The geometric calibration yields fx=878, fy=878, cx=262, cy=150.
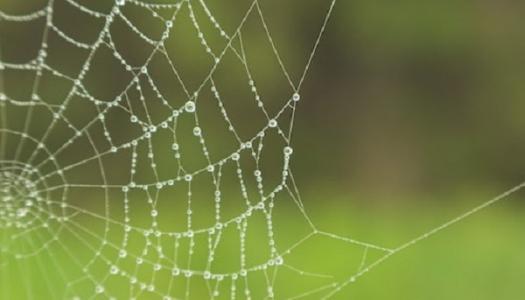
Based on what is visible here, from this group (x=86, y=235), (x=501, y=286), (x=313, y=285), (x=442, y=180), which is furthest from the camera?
(x=442, y=180)

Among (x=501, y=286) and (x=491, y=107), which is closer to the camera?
(x=501, y=286)

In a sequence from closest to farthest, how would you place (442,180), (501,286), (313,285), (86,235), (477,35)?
(313,285) < (501,286) < (86,235) < (442,180) < (477,35)

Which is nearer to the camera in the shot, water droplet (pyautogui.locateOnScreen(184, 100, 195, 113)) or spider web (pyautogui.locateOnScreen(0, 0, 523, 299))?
water droplet (pyautogui.locateOnScreen(184, 100, 195, 113))

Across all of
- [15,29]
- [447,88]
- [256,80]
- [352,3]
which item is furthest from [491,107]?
[15,29]

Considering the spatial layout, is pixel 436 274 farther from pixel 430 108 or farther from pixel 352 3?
pixel 352 3

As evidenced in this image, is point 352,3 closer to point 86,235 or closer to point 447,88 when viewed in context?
point 447,88

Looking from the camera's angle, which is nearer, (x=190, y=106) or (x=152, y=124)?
(x=190, y=106)

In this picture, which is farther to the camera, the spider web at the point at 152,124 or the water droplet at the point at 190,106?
the spider web at the point at 152,124

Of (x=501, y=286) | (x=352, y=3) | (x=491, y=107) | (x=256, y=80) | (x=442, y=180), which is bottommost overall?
(x=501, y=286)

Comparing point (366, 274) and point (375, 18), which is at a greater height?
point (375, 18)
